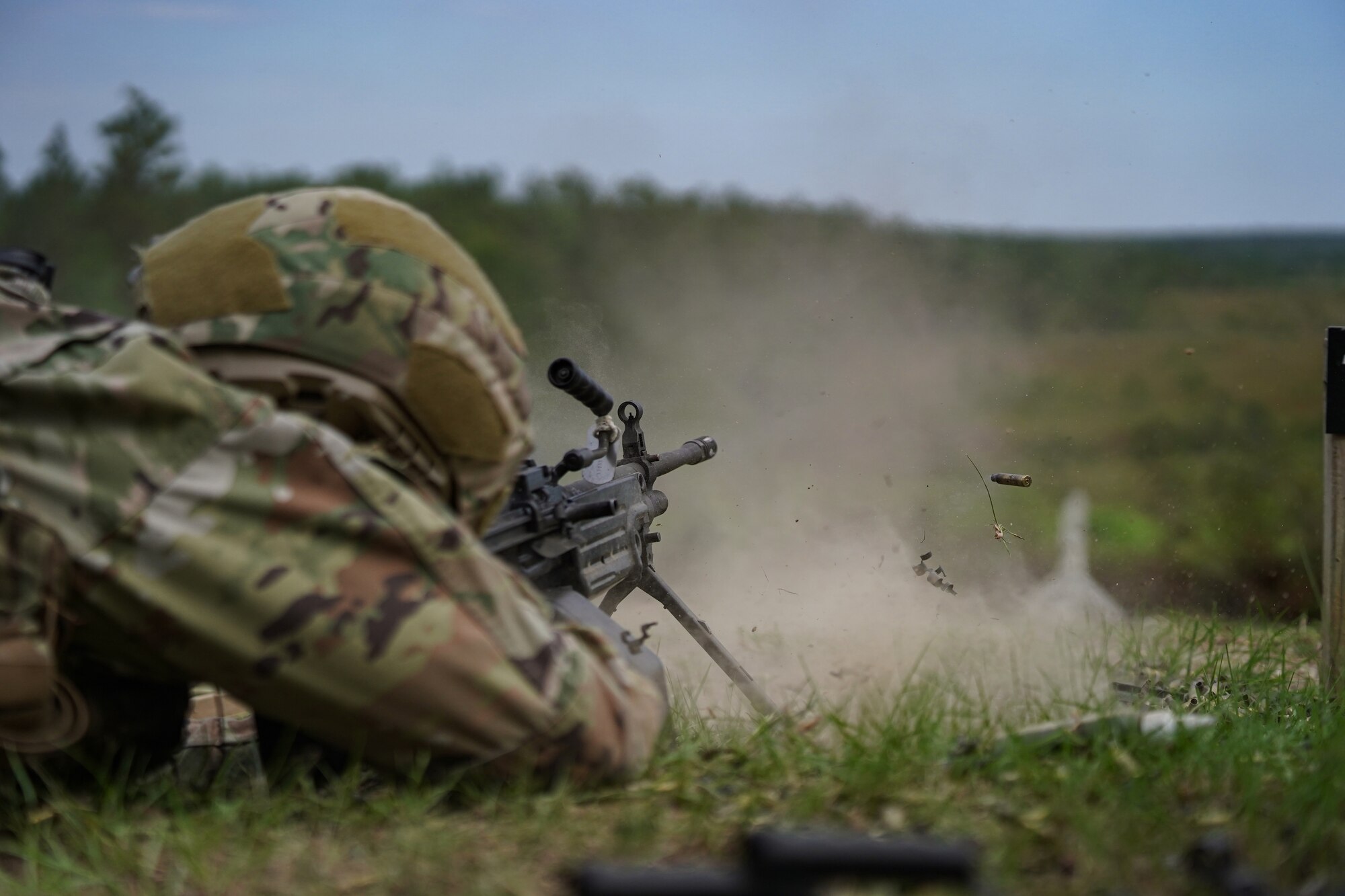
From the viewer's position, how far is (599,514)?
3.86 m

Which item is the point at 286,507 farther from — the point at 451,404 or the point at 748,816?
the point at 748,816

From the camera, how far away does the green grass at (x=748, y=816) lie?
2.14 m

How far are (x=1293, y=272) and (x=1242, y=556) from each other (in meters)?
4.63

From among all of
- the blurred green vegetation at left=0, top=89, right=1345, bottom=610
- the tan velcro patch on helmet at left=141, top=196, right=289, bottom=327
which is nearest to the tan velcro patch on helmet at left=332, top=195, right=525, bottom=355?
the tan velcro patch on helmet at left=141, top=196, right=289, bottom=327

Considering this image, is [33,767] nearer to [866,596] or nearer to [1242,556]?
[866,596]

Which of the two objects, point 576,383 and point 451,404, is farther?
point 576,383

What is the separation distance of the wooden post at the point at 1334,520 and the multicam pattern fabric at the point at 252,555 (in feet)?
9.44

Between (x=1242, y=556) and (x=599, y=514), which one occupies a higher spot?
(x=599, y=514)

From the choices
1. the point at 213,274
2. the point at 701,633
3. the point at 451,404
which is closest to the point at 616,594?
the point at 701,633

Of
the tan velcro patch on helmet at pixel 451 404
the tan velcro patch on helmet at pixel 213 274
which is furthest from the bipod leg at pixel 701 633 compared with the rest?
the tan velcro patch on helmet at pixel 213 274

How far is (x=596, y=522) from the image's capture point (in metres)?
4.04

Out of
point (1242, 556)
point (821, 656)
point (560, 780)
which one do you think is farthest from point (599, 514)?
point (1242, 556)

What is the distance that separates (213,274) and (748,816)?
1480mm

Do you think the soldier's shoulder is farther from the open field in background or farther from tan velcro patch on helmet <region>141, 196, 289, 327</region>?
the open field in background
